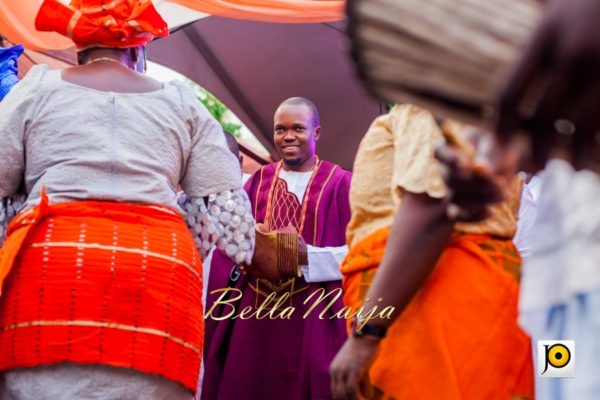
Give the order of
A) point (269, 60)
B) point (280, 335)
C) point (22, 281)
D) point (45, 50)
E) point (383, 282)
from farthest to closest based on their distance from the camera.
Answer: point (269, 60)
point (45, 50)
point (280, 335)
point (22, 281)
point (383, 282)

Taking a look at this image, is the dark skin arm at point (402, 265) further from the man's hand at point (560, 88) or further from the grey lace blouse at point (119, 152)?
the man's hand at point (560, 88)

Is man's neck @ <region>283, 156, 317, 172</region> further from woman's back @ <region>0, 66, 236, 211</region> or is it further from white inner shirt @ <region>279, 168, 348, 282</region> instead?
woman's back @ <region>0, 66, 236, 211</region>

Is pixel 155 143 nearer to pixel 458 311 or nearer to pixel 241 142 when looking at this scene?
pixel 458 311

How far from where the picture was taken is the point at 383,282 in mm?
2164

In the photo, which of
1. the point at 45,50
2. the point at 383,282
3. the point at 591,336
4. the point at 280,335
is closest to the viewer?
the point at 591,336

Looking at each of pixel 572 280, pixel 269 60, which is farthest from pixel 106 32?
pixel 269 60

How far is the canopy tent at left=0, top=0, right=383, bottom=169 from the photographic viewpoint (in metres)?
7.39

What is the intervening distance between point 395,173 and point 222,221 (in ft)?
2.96

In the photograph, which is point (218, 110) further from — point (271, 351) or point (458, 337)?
point (458, 337)

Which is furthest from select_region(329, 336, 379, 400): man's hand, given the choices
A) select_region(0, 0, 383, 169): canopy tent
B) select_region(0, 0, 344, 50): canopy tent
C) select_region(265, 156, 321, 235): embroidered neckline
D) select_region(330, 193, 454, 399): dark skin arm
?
select_region(0, 0, 383, 169): canopy tent

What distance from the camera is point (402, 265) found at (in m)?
2.16

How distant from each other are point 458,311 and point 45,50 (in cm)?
458

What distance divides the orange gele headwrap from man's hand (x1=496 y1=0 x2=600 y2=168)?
7.01 feet

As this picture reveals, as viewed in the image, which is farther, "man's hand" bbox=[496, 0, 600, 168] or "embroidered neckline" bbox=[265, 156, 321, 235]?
"embroidered neckline" bbox=[265, 156, 321, 235]
